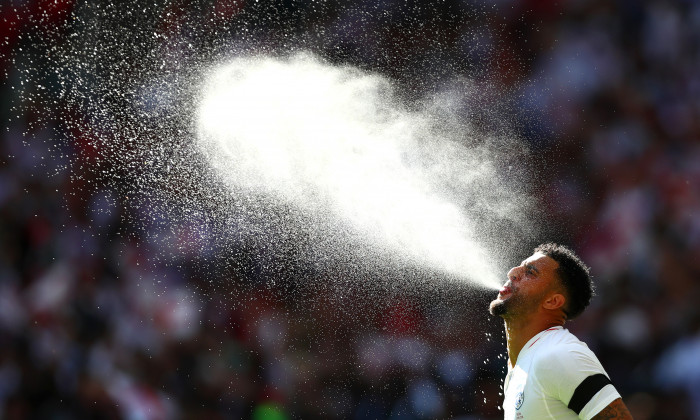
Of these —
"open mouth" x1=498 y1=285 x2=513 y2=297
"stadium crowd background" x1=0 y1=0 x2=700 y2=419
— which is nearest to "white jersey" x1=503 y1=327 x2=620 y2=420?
"open mouth" x1=498 y1=285 x2=513 y2=297

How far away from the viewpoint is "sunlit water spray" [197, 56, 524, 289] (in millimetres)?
5168

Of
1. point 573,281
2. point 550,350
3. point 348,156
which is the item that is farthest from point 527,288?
point 348,156

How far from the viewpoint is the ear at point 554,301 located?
3018 millimetres

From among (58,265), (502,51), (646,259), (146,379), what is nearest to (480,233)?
(646,259)

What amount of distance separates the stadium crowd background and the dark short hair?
2416 millimetres

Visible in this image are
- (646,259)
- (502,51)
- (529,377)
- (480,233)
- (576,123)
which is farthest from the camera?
(502,51)

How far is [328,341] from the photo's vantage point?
646cm

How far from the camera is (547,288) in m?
3.06

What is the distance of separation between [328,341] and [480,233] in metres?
2.18

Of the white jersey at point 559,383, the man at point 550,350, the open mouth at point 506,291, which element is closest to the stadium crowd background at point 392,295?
the man at point 550,350

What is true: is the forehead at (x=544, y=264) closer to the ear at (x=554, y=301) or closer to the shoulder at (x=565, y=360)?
the ear at (x=554, y=301)

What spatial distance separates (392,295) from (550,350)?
150 inches

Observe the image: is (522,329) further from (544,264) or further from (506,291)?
(544,264)

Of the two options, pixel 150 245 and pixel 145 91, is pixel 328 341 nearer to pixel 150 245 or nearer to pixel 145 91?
pixel 150 245
